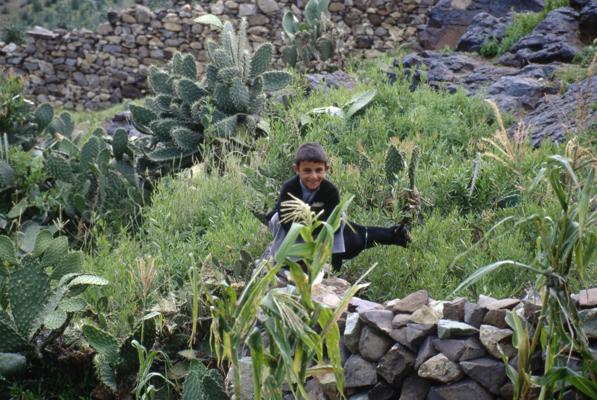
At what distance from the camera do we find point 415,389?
3479mm

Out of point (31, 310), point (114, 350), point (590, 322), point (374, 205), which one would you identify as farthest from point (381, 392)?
point (374, 205)

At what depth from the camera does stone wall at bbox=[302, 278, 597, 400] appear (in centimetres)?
334

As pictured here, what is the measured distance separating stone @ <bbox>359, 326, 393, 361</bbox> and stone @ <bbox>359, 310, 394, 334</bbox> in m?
0.03

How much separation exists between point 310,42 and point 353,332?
6323 mm

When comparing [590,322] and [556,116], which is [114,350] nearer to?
[590,322]

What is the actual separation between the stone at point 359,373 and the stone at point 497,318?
51 cm

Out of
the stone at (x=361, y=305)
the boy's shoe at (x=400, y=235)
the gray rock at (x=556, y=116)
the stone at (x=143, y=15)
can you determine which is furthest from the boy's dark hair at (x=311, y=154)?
the stone at (x=143, y=15)

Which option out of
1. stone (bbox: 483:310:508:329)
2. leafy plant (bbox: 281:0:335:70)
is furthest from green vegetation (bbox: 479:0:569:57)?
stone (bbox: 483:310:508:329)

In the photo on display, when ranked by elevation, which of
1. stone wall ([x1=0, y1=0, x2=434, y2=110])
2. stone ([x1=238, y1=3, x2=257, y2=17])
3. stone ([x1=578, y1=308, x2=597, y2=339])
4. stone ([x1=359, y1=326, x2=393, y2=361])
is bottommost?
stone wall ([x1=0, y1=0, x2=434, y2=110])

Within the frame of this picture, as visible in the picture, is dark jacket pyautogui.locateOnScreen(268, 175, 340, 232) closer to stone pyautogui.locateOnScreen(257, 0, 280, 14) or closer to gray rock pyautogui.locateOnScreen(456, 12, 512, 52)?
gray rock pyautogui.locateOnScreen(456, 12, 512, 52)

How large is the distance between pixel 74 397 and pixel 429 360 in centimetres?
201

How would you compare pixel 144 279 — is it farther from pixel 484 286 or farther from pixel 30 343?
pixel 484 286

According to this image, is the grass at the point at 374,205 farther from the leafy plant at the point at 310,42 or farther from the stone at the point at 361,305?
the leafy plant at the point at 310,42

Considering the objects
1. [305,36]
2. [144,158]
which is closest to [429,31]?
[305,36]
